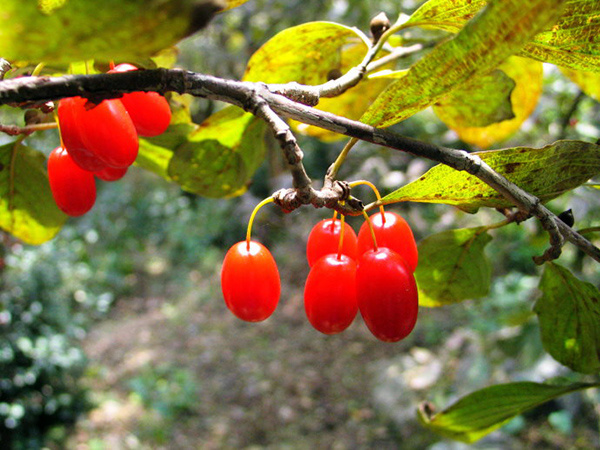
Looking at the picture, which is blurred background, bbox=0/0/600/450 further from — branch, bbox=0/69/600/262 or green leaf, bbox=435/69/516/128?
branch, bbox=0/69/600/262

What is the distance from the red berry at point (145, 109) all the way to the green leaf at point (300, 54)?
0.61ft

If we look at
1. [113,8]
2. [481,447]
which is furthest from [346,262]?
[481,447]

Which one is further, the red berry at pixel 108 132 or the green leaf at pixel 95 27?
the red berry at pixel 108 132

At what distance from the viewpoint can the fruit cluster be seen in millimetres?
487

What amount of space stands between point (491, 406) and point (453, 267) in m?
0.24

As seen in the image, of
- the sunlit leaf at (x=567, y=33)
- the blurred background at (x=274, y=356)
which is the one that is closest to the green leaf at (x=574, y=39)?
the sunlit leaf at (x=567, y=33)

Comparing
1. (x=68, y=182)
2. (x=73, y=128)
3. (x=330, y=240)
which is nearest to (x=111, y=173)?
(x=68, y=182)

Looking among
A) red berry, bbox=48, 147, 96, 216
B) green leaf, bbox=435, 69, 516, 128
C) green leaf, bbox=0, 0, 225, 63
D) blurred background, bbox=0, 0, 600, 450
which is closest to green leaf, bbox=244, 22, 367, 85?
green leaf, bbox=435, 69, 516, 128

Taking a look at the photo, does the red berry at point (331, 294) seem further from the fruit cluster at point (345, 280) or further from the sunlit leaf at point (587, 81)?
the sunlit leaf at point (587, 81)

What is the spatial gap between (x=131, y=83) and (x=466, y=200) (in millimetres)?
329

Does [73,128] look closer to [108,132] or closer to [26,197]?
[108,132]

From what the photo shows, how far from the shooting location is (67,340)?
3.46m

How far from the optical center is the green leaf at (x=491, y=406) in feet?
2.49

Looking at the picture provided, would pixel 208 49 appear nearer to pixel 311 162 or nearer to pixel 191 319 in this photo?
pixel 311 162
